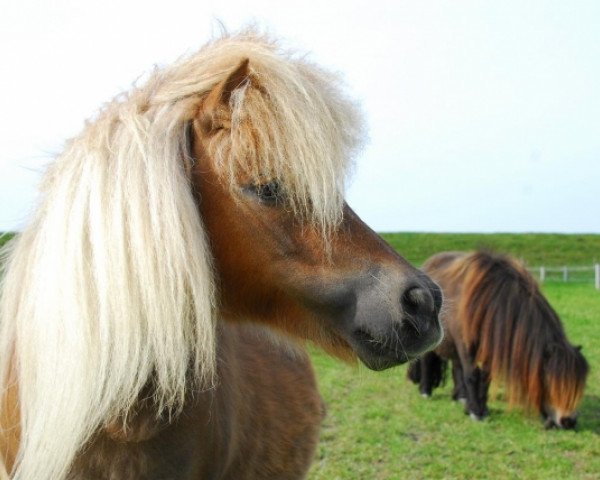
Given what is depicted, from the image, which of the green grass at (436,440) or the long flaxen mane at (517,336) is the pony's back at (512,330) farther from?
the green grass at (436,440)

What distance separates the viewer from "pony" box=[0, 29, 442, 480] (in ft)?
5.81

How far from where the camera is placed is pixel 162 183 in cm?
181

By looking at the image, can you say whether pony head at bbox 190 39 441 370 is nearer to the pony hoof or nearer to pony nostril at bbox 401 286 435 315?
pony nostril at bbox 401 286 435 315

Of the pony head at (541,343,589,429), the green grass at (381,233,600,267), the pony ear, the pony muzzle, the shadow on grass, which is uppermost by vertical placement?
the pony ear

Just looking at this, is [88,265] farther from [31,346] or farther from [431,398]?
[431,398]

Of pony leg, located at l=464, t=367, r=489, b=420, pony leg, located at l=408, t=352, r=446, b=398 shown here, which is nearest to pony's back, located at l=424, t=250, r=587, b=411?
pony leg, located at l=464, t=367, r=489, b=420

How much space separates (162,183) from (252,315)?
0.56m

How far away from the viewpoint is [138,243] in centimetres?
177

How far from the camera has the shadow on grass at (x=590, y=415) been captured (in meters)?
7.26

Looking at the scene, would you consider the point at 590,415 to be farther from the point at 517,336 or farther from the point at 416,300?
the point at 416,300

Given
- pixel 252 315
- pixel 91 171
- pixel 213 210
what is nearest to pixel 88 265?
pixel 91 171

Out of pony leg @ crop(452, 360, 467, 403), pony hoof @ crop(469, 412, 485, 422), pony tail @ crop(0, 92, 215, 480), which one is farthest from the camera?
pony leg @ crop(452, 360, 467, 403)

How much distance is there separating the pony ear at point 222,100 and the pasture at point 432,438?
242cm

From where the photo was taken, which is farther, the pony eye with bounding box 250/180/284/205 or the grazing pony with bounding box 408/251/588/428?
the grazing pony with bounding box 408/251/588/428
